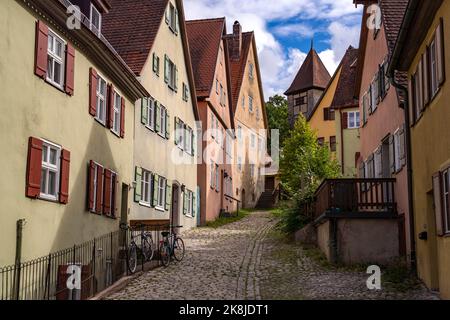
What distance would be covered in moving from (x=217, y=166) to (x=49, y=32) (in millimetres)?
24743

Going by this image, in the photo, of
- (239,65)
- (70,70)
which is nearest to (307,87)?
(239,65)

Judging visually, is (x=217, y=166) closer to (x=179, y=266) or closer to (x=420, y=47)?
(x=179, y=266)

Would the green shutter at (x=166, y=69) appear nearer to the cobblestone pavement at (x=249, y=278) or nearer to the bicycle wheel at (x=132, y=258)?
the cobblestone pavement at (x=249, y=278)

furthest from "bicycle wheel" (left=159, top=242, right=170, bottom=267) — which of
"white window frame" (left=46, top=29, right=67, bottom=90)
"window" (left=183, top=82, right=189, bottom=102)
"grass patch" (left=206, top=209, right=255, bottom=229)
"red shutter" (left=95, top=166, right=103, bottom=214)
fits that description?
"grass patch" (left=206, top=209, right=255, bottom=229)

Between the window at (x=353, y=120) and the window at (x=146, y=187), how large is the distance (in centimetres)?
1693

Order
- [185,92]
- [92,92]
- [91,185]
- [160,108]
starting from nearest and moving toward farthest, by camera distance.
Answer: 1. [91,185]
2. [92,92]
3. [160,108]
4. [185,92]

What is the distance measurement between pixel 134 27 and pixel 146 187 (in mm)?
6600

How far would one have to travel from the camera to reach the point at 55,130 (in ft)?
49.8

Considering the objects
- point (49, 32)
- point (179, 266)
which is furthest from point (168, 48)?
point (49, 32)

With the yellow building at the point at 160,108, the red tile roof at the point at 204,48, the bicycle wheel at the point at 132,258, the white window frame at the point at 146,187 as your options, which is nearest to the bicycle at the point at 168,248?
the yellow building at the point at 160,108

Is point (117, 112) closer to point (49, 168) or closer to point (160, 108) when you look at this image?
point (160, 108)

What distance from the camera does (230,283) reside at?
1680 cm

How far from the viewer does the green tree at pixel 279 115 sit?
71.6 metres

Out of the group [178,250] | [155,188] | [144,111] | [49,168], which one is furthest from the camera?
[155,188]
